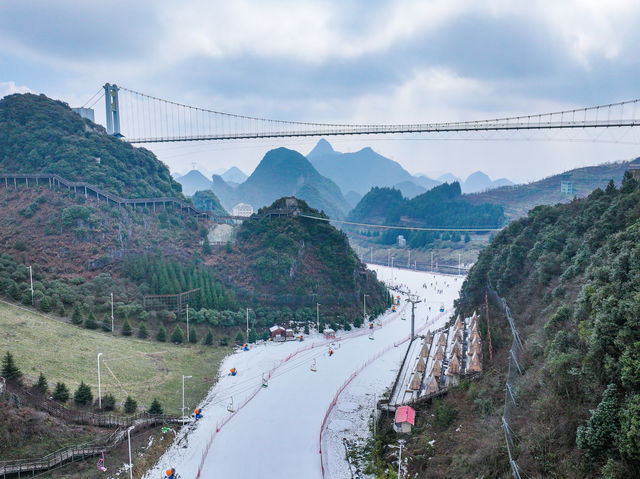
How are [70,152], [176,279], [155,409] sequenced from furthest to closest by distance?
[70,152] → [176,279] → [155,409]

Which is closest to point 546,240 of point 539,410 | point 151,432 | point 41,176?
point 539,410

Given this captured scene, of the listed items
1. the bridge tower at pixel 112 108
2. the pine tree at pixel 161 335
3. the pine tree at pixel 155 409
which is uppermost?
the bridge tower at pixel 112 108

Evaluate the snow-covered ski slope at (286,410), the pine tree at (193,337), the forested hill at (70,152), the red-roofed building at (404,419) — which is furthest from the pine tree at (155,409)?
the forested hill at (70,152)

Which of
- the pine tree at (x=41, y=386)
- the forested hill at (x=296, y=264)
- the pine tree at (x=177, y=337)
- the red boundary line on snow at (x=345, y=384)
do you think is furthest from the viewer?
the forested hill at (x=296, y=264)

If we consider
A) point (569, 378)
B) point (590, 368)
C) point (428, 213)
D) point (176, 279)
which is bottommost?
point (569, 378)

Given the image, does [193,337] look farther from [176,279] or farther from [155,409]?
[155,409]

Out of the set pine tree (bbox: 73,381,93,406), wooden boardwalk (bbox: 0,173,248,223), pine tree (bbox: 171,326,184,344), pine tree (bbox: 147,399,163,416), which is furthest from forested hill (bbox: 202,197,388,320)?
pine tree (bbox: 73,381,93,406)

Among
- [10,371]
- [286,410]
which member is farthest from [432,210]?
[10,371]

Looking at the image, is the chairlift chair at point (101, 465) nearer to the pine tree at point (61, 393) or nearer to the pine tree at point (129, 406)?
the pine tree at point (129, 406)
